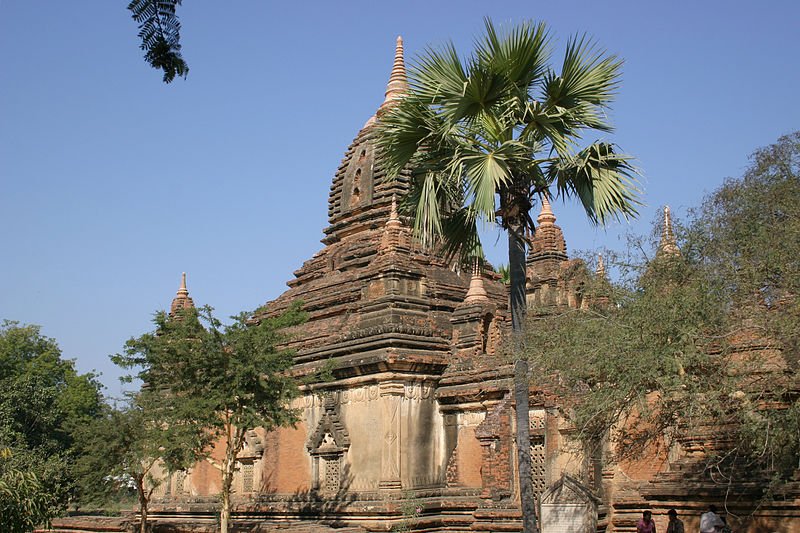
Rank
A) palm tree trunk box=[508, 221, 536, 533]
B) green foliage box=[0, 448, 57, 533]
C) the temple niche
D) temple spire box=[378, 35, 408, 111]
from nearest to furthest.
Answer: palm tree trunk box=[508, 221, 536, 533] < green foliage box=[0, 448, 57, 533] < the temple niche < temple spire box=[378, 35, 408, 111]

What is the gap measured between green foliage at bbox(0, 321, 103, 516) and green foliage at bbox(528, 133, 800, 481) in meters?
21.0

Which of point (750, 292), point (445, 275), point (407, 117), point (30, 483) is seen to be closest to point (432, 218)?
point (407, 117)

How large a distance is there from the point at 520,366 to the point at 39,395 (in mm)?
32426

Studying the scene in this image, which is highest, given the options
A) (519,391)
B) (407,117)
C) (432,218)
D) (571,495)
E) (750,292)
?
(407,117)

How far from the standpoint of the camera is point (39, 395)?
134ft

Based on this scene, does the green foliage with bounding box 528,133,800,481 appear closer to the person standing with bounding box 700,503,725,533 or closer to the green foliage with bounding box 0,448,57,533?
the person standing with bounding box 700,503,725,533

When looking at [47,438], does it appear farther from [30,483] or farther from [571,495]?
[571,495]

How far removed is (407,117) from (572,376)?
4254 millimetres

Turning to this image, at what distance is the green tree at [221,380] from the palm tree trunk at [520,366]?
Answer: 7.13 meters

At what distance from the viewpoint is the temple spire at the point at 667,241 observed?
43.2ft

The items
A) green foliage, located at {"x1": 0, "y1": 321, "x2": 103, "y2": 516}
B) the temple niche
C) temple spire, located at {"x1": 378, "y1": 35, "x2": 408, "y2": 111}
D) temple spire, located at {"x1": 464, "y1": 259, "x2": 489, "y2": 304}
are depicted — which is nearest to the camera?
the temple niche

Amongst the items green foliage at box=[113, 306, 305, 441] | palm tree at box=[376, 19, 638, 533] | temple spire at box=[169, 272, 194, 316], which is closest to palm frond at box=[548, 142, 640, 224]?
palm tree at box=[376, 19, 638, 533]

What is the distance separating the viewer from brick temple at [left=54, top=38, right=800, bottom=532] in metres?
18.5

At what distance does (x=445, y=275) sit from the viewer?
A: 2491 cm
